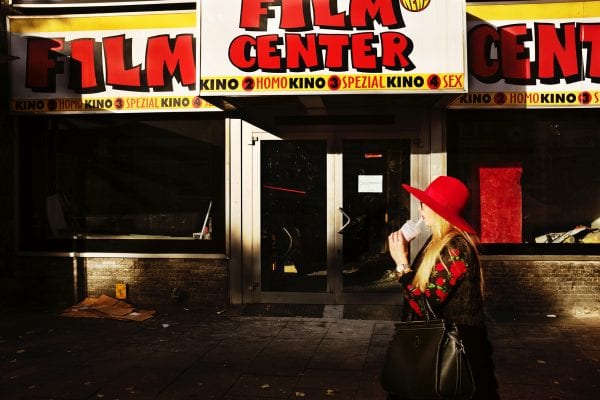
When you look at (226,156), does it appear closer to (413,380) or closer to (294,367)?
(294,367)

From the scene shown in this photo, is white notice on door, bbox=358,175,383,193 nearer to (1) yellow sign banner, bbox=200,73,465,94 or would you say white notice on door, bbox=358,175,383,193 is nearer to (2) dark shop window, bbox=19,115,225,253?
(1) yellow sign banner, bbox=200,73,465,94

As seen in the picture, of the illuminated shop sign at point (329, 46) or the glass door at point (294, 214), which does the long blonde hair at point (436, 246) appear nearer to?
the illuminated shop sign at point (329, 46)

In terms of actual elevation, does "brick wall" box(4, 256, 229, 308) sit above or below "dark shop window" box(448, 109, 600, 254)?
below

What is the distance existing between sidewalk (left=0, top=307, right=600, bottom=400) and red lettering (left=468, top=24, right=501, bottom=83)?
331cm

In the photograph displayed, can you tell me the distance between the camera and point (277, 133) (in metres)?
8.98

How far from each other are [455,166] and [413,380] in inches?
235

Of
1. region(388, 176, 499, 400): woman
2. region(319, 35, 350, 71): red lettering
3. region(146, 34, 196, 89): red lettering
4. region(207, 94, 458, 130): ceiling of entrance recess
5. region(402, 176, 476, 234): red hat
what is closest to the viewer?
region(388, 176, 499, 400): woman

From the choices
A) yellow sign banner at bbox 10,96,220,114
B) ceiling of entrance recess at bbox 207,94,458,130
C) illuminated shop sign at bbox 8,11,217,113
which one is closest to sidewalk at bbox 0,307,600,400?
ceiling of entrance recess at bbox 207,94,458,130

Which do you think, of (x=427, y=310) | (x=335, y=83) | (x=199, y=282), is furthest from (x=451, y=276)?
(x=199, y=282)

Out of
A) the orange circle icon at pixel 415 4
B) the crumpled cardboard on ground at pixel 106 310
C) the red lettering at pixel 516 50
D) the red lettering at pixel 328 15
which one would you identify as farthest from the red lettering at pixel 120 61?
the red lettering at pixel 516 50

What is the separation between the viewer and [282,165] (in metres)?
9.05

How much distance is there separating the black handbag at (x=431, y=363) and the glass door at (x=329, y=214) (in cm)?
563

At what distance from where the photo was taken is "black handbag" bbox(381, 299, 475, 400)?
3090mm

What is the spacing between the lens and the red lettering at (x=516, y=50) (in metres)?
8.28
